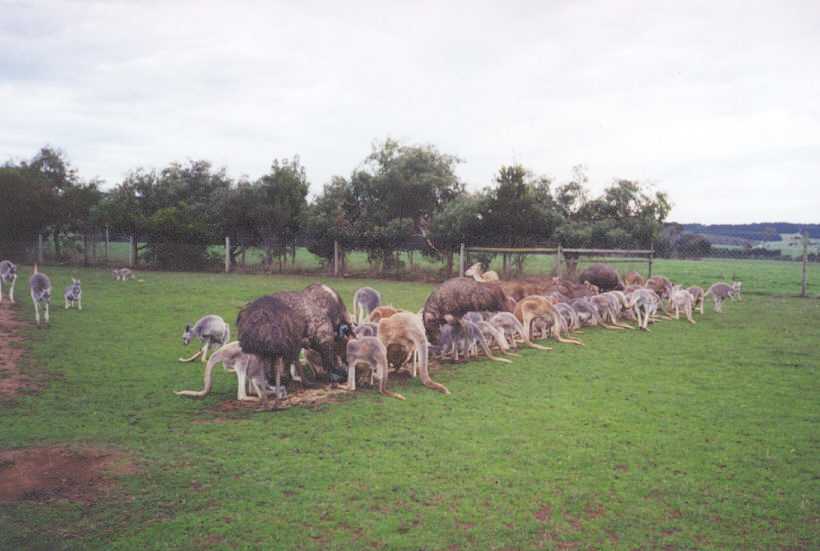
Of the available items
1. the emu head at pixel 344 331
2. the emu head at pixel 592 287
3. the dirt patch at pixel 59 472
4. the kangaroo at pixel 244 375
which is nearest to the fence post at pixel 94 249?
the emu head at pixel 592 287

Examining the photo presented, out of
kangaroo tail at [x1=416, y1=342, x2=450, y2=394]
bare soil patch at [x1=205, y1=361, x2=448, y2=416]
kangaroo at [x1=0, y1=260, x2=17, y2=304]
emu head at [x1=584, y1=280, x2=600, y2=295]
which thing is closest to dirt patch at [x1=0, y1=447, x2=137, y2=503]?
bare soil patch at [x1=205, y1=361, x2=448, y2=416]

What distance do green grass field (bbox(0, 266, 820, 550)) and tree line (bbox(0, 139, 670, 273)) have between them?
1829 centimetres

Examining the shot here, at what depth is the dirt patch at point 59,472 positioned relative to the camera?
4.88 metres

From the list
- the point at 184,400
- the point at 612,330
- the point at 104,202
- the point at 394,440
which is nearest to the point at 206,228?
the point at 104,202

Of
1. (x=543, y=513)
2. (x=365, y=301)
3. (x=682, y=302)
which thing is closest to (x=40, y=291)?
(x=365, y=301)

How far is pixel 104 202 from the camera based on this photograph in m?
36.5

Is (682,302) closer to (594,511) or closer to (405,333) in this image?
(405,333)

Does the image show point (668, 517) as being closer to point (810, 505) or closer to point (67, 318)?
point (810, 505)

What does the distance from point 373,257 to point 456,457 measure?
2630 cm

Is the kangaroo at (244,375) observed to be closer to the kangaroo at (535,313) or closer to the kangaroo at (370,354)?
the kangaroo at (370,354)

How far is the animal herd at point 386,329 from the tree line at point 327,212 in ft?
40.4

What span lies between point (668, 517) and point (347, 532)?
254cm

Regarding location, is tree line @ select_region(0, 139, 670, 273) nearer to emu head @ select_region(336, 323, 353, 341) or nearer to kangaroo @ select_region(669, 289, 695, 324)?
kangaroo @ select_region(669, 289, 695, 324)

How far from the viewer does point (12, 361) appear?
9.59 m
